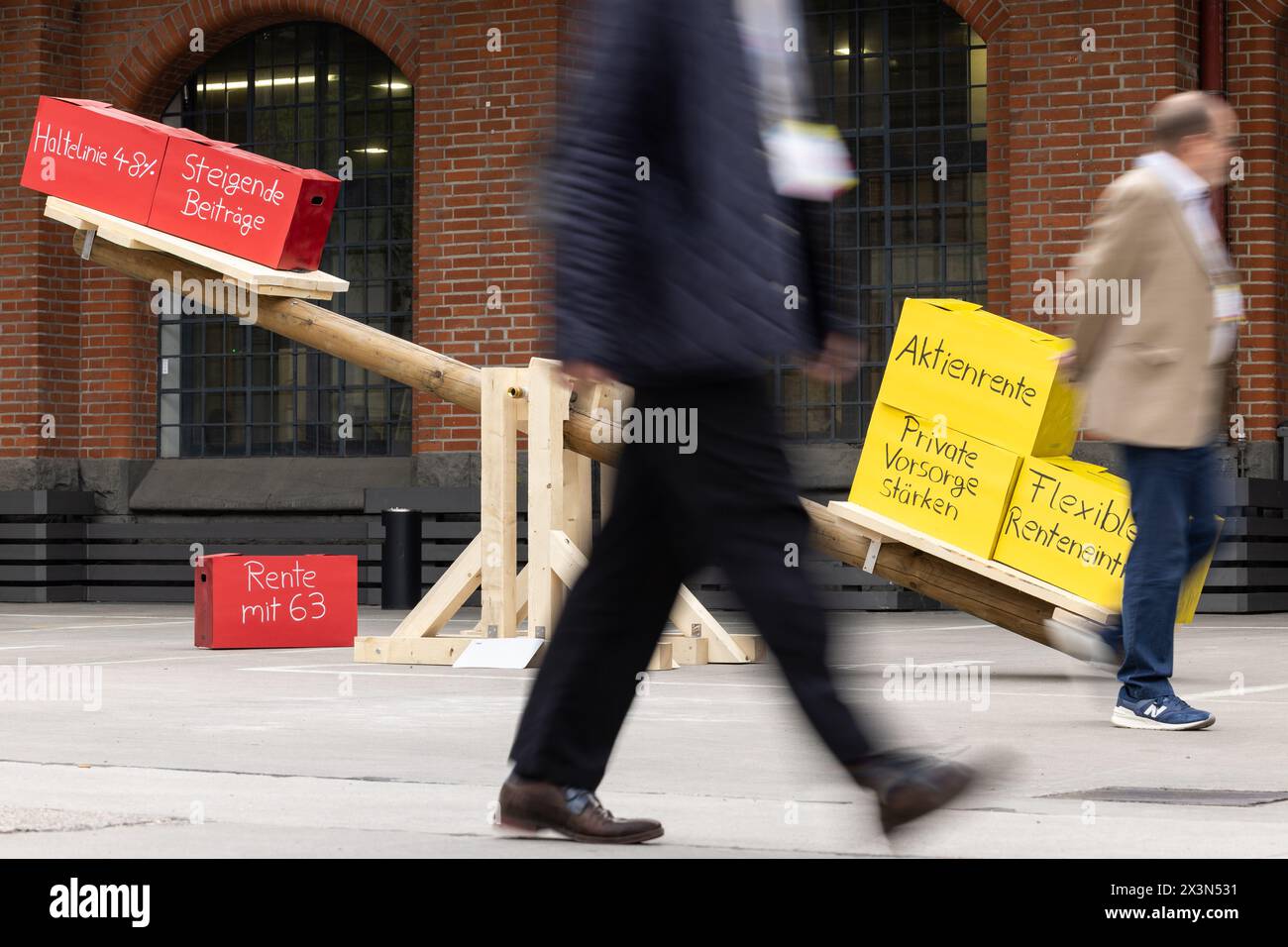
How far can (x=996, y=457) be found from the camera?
333 inches

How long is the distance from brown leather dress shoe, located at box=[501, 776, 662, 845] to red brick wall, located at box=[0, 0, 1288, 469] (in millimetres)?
10463

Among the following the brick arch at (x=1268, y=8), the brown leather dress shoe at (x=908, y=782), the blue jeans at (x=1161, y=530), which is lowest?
the brown leather dress shoe at (x=908, y=782)

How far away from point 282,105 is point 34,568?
4531 millimetres

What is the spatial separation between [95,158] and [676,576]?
22.0ft

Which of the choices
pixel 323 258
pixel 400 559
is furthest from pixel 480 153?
pixel 400 559

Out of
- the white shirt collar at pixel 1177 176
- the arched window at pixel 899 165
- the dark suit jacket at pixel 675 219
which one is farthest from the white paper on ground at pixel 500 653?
the arched window at pixel 899 165

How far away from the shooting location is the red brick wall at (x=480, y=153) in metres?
13.9

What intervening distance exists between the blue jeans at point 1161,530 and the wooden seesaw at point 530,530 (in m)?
2.06

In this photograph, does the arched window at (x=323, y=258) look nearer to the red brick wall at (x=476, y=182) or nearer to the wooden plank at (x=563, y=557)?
the red brick wall at (x=476, y=182)

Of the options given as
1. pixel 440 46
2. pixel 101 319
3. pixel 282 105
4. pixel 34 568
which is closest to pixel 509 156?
pixel 440 46

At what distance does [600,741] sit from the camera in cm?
402

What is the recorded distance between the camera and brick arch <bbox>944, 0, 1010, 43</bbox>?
46.9ft

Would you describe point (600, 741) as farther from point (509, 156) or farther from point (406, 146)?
point (406, 146)

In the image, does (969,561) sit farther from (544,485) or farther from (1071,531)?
(544,485)
